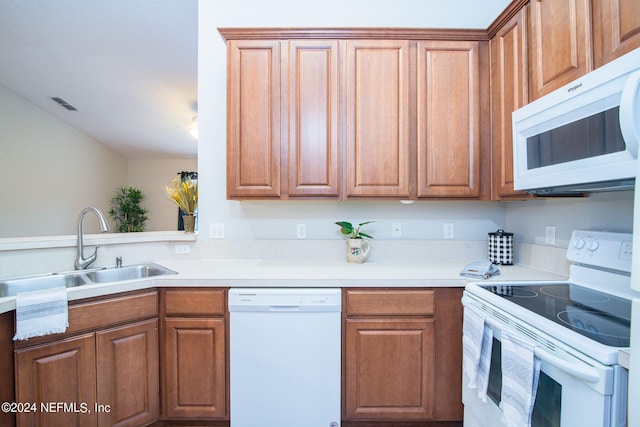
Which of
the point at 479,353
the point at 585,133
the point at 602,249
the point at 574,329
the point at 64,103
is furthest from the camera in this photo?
the point at 64,103

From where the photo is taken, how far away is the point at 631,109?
0.80 metres

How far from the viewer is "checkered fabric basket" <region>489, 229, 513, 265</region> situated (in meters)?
1.87

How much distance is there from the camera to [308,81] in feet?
5.73

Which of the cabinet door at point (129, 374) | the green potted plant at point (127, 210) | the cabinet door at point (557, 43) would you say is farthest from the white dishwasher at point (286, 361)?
the green potted plant at point (127, 210)

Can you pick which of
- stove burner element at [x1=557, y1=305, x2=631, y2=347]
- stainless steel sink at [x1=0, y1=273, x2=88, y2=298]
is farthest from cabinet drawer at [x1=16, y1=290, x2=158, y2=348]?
stove burner element at [x1=557, y1=305, x2=631, y2=347]

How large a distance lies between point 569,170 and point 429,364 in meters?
1.12

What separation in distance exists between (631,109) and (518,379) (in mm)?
884

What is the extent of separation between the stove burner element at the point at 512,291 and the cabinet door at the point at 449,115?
24.3 inches

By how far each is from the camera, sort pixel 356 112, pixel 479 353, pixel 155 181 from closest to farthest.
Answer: pixel 479 353 → pixel 356 112 → pixel 155 181

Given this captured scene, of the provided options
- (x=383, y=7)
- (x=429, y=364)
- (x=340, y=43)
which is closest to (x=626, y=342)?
(x=429, y=364)

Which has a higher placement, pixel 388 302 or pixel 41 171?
pixel 41 171

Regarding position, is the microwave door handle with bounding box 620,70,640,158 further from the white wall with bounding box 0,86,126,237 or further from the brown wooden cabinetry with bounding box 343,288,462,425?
the white wall with bounding box 0,86,126,237

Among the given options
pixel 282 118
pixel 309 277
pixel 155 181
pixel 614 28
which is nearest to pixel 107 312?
pixel 309 277

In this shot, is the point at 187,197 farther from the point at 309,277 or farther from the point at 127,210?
the point at 127,210
